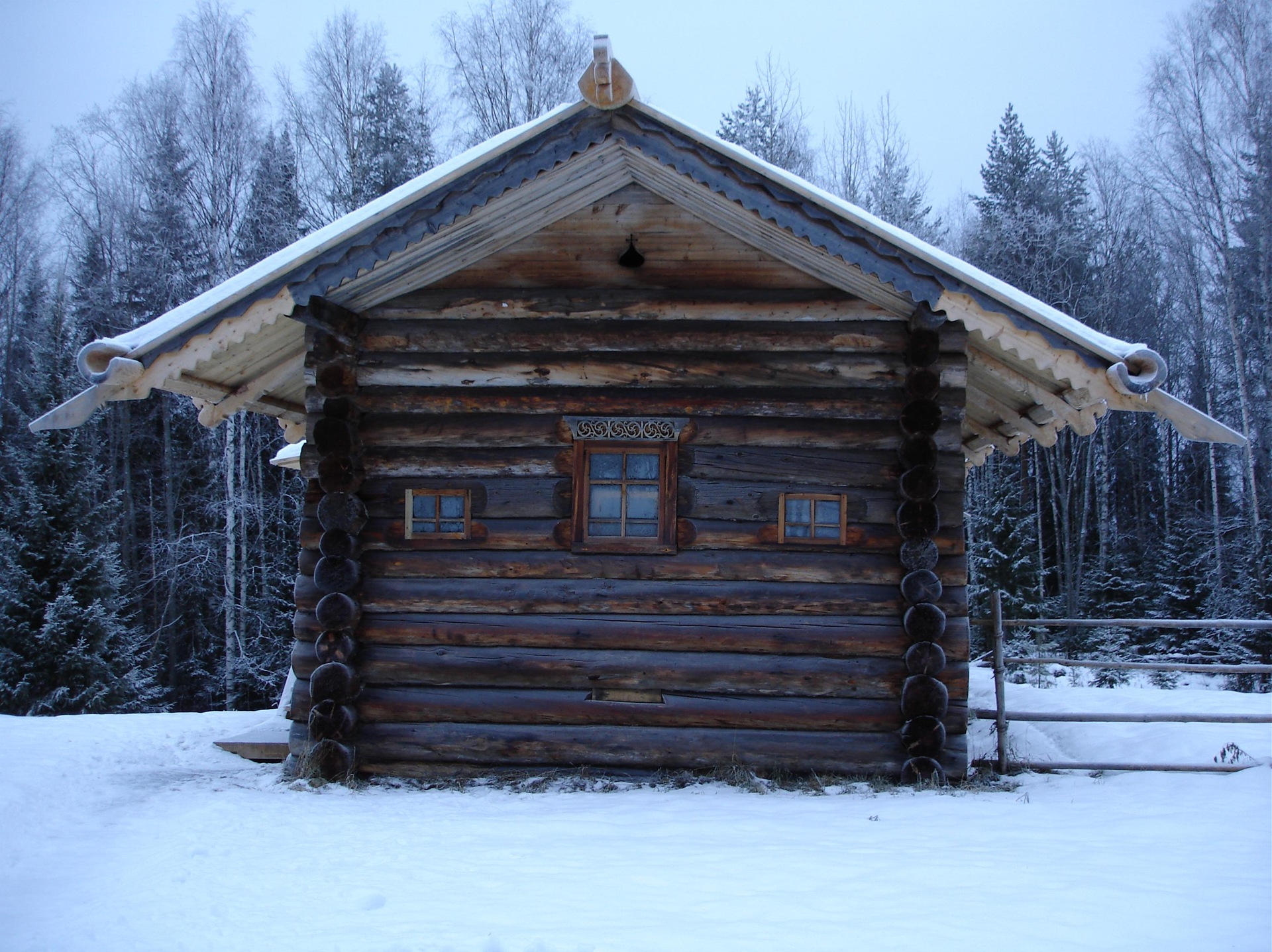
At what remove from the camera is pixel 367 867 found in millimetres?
4727

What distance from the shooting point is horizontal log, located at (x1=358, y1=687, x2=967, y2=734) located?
22.3 ft

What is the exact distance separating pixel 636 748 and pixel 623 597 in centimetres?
113

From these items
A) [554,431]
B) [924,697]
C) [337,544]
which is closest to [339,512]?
[337,544]

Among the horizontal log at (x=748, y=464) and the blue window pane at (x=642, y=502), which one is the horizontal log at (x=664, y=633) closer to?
the blue window pane at (x=642, y=502)

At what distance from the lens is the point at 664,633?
22.6 ft

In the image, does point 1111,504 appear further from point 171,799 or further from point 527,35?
point 171,799

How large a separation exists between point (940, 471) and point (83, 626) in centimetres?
1569

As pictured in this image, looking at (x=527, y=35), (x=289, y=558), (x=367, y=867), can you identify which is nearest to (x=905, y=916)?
(x=367, y=867)

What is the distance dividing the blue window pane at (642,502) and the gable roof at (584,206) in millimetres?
2059

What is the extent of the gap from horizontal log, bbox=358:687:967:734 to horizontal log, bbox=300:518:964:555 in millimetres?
A: 1112

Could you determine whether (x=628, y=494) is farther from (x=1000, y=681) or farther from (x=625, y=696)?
(x=1000, y=681)

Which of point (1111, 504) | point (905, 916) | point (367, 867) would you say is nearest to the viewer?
point (905, 916)

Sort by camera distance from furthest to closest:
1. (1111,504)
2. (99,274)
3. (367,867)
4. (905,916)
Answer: (1111,504)
(99,274)
(367,867)
(905,916)

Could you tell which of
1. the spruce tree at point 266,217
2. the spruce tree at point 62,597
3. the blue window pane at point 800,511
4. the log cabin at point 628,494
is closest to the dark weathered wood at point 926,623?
the log cabin at point 628,494
